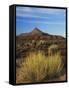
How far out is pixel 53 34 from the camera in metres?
3.09

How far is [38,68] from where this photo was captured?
3025 millimetres

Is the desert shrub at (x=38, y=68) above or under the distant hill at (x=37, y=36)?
under

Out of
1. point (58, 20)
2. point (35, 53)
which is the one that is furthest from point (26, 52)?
point (58, 20)

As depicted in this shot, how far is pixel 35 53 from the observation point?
301cm

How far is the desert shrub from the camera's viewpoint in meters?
2.96

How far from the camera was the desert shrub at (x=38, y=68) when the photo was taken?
2955mm

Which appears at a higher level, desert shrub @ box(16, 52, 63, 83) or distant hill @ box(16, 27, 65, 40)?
distant hill @ box(16, 27, 65, 40)

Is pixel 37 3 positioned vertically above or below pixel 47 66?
above

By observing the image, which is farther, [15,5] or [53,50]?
[53,50]

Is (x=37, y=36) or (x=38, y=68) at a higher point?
(x=37, y=36)
